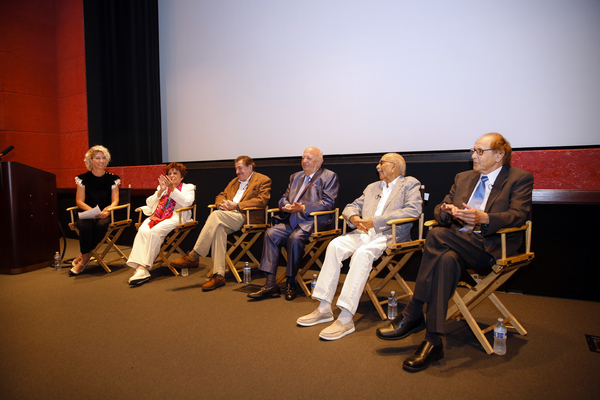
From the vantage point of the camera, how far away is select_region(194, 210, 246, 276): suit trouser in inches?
142

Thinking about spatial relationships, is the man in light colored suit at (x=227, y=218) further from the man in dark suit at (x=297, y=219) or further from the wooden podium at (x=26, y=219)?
the wooden podium at (x=26, y=219)

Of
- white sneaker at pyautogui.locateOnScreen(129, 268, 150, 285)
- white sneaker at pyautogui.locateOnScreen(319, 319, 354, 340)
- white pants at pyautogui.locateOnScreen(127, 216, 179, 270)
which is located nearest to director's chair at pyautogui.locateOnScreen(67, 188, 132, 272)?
white pants at pyautogui.locateOnScreen(127, 216, 179, 270)

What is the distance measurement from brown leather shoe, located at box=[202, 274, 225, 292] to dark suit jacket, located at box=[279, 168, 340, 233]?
0.84 metres

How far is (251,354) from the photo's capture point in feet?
7.17

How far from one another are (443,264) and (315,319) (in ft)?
3.23

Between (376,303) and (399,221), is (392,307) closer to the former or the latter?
(376,303)

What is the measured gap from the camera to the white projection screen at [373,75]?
3.07 m

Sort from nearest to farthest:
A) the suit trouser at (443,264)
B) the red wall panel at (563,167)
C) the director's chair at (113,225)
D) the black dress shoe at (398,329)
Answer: the suit trouser at (443,264) → the black dress shoe at (398,329) → the red wall panel at (563,167) → the director's chair at (113,225)

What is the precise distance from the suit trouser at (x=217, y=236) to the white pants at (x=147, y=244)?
1.44 feet

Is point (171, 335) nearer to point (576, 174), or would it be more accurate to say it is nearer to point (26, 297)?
point (26, 297)

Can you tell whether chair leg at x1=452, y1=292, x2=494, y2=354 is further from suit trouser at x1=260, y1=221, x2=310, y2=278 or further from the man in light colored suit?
the man in light colored suit

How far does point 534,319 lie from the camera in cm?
266

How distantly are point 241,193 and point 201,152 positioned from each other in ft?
4.88

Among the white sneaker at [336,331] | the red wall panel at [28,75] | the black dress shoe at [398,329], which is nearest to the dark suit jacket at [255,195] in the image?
the white sneaker at [336,331]
